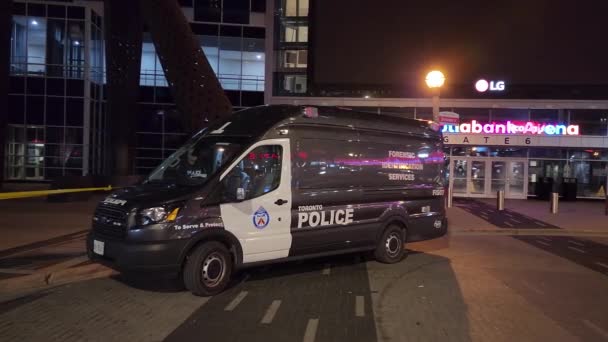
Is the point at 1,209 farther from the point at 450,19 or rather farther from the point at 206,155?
the point at 450,19

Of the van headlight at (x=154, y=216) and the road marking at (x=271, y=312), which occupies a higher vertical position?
the van headlight at (x=154, y=216)

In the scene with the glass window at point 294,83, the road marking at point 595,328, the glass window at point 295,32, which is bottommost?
the road marking at point 595,328

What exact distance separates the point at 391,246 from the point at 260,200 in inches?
133

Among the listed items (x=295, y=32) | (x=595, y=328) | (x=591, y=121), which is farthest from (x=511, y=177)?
(x=595, y=328)

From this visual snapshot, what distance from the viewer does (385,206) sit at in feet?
31.0

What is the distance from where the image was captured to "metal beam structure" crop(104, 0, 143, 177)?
63.3 ft

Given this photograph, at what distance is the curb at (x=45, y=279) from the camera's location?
6.98 metres

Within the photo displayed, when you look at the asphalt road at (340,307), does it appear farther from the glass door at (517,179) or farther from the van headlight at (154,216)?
the glass door at (517,179)

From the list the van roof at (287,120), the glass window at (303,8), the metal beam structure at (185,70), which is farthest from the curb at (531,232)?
the glass window at (303,8)

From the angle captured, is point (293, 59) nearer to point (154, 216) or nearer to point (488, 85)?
point (488, 85)

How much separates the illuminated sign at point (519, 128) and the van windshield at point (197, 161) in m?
18.2

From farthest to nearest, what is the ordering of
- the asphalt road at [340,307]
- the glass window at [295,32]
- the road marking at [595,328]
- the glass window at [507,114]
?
the glass window at [295,32], the glass window at [507,114], the road marking at [595,328], the asphalt road at [340,307]

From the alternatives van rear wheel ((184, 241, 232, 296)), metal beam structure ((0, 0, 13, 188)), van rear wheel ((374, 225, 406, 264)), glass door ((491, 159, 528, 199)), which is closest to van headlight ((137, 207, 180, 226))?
van rear wheel ((184, 241, 232, 296))

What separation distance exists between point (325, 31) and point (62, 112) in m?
15.3
